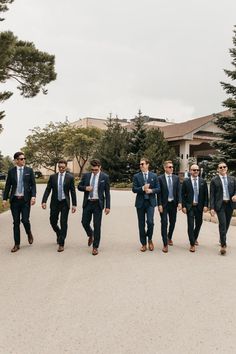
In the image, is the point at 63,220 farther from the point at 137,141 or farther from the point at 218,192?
the point at 137,141

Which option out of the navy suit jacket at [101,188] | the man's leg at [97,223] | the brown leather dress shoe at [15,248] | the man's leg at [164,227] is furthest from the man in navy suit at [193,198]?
the brown leather dress shoe at [15,248]

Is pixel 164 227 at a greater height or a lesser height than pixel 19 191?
lesser

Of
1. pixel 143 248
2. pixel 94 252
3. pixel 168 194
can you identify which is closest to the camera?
pixel 94 252

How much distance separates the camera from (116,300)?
16.0 ft

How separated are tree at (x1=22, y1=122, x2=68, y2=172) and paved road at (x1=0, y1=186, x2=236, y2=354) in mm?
51459

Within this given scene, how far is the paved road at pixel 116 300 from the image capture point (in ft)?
12.1

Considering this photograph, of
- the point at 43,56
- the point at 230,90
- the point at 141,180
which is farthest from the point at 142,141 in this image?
the point at 141,180

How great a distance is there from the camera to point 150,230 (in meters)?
8.04

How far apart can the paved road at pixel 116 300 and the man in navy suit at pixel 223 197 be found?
74 centimetres

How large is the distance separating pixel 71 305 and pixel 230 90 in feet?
59.6

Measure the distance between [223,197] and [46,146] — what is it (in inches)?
2094

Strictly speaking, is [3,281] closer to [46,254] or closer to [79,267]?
[79,267]

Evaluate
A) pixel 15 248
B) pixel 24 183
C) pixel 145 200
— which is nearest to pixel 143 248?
pixel 145 200

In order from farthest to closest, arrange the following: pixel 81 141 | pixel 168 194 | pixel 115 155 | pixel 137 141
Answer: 1. pixel 81 141
2. pixel 137 141
3. pixel 115 155
4. pixel 168 194
